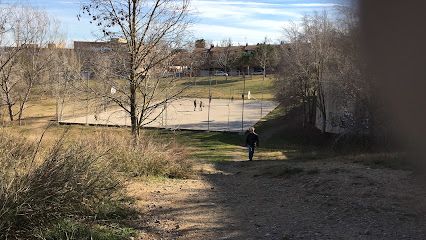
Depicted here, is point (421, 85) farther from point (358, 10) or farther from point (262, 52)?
point (262, 52)

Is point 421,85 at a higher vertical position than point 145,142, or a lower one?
higher

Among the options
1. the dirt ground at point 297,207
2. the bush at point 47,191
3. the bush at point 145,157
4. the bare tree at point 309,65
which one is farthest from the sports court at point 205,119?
the bush at point 47,191

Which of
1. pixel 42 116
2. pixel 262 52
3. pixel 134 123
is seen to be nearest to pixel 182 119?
pixel 42 116

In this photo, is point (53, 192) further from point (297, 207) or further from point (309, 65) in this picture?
point (309, 65)

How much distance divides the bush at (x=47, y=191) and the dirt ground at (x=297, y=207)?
85 cm

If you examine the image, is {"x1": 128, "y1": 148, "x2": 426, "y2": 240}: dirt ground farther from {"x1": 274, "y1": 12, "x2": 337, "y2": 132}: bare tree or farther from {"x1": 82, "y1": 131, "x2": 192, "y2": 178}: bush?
{"x1": 274, "y1": 12, "x2": 337, "y2": 132}: bare tree

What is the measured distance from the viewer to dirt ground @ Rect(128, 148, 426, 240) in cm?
468

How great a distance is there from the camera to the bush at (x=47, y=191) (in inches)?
157

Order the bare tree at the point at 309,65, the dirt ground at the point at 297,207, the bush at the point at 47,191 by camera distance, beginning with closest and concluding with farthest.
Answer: the bush at the point at 47,191, the dirt ground at the point at 297,207, the bare tree at the point at 309,65

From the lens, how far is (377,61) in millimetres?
2301

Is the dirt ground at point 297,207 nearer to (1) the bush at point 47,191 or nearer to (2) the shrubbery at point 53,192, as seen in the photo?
(2) the shrubbery at point 53,192

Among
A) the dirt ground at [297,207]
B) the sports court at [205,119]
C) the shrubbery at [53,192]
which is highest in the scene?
the shrubbery at [53,192]

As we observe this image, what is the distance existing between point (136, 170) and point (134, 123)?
115 inches

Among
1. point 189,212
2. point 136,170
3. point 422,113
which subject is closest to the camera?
point 422,113
